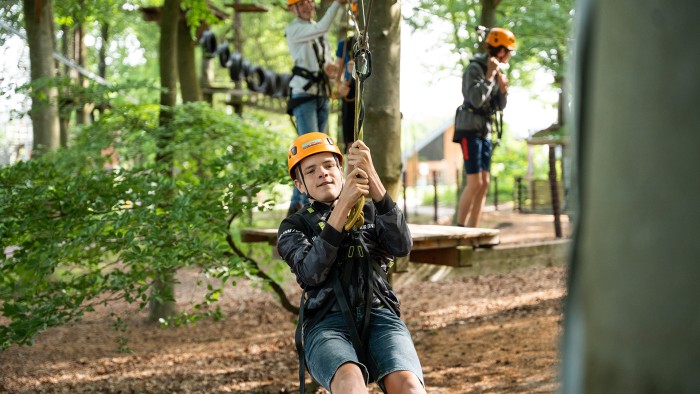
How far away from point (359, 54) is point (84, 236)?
9.86 ft

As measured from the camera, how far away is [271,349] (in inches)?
374

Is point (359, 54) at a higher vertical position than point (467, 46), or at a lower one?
lower

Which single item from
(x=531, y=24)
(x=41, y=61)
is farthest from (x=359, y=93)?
Result: (x=531, y=24)

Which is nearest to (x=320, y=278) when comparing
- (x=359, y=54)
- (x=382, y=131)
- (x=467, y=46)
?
(x=359, y=54)

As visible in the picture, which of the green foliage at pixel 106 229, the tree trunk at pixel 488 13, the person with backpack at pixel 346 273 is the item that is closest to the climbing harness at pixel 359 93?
the person with backpack at pixel 346 273

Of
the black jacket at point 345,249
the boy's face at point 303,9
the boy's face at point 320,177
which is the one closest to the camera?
the black jacket at point 345,249

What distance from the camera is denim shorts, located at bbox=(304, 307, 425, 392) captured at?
3.17 meters

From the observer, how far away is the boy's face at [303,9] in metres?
6.64

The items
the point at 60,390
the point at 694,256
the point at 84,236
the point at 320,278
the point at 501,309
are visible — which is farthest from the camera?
the point at 501,309

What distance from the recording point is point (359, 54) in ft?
11.1

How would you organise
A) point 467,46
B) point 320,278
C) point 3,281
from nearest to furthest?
point 320,278
point 3,281
point 467,46

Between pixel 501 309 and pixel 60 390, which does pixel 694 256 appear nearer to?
pixel 60 390

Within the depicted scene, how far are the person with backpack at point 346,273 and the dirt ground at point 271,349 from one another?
2.84 meters

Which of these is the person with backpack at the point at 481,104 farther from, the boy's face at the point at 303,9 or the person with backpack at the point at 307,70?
the boy's face at the point at 303,9
